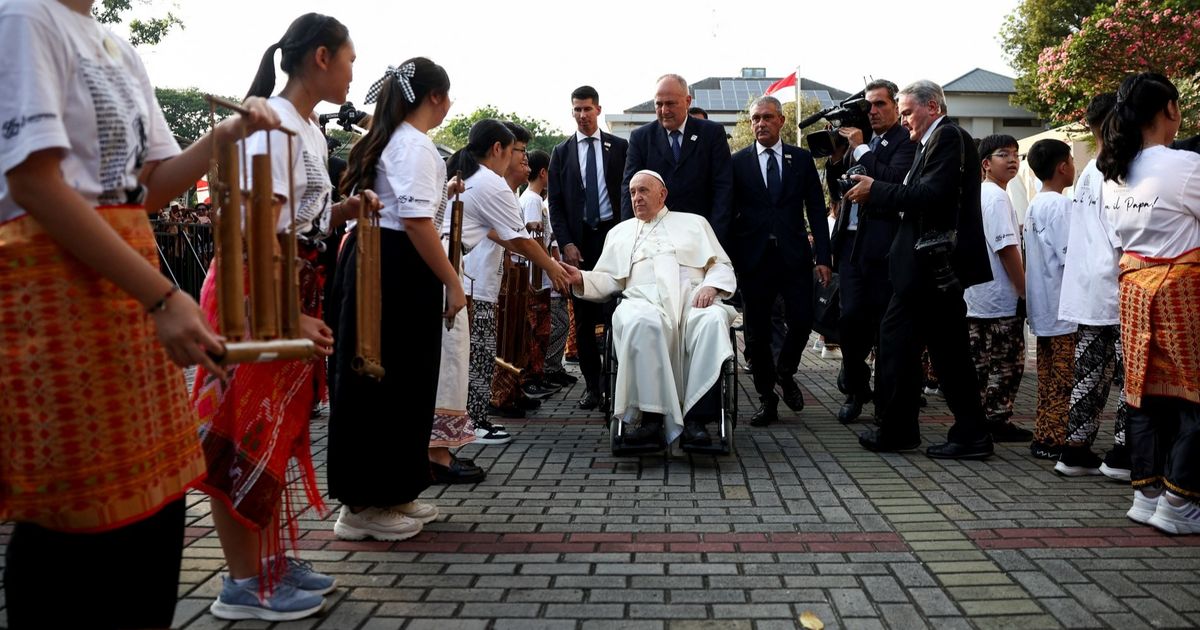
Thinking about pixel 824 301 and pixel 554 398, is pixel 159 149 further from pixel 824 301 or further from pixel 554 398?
pixel 824 301

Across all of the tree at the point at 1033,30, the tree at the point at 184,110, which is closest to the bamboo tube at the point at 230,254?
the tree at the point at 1033,30

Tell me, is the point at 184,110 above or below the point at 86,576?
above

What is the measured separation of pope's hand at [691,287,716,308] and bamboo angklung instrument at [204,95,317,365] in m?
3.88

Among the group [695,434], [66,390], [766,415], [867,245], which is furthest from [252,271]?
[766,415]

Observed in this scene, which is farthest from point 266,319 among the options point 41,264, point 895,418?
point 895,418

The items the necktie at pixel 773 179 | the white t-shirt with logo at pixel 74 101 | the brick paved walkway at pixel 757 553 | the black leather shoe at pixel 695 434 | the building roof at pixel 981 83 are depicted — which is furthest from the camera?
the building roof at pixel 981 83

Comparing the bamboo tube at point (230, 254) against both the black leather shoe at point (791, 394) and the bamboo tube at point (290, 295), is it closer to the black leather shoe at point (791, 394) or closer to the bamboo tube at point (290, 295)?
the bamboo tube at point (290, 295)

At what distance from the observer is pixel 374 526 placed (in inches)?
161

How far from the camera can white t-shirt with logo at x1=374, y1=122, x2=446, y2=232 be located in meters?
3.86

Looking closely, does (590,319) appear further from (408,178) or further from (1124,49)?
(1124,49)

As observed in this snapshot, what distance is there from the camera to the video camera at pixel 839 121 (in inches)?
268

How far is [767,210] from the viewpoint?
23.9 ft

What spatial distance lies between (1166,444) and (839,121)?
3.20m

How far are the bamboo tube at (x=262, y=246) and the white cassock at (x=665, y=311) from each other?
3.55 metres
